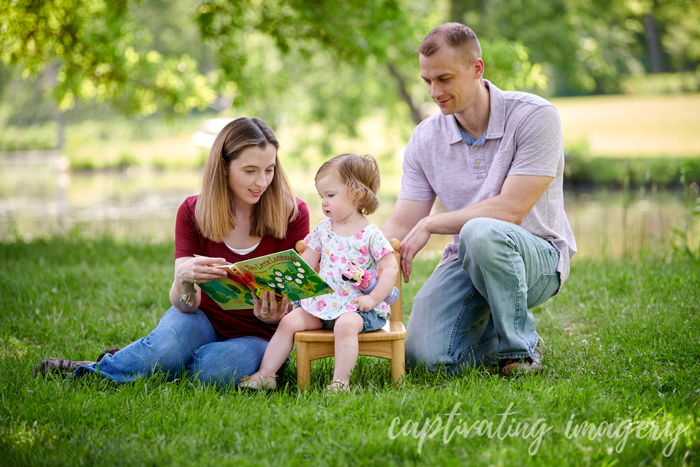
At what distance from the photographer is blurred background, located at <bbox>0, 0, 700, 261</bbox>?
7105mm

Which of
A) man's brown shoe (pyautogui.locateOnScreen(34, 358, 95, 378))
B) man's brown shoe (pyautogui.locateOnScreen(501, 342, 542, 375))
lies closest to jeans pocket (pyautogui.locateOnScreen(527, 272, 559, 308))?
man's brown shoe (pyautogui.locateOnScreen(501, 342, 542, 375))

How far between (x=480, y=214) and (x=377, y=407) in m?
1.16

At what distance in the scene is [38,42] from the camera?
696cm

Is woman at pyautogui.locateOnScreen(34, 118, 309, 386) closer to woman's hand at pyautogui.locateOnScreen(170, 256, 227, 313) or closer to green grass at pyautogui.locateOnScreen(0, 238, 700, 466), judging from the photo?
woman's hand at pyautogui.locateOnScreen(170, 256, 227, 313)

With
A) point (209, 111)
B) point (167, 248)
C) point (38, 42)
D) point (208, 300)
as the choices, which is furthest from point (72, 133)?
point (208, 300)

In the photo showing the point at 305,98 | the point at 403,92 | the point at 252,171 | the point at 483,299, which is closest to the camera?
the point at 252,171

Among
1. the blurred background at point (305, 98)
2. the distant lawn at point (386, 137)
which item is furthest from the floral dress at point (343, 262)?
the distant lawn at point (386, 137)

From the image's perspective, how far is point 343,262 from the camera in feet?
9.36

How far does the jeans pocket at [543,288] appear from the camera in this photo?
3.09 meters

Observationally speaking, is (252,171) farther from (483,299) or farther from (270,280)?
(483,299)

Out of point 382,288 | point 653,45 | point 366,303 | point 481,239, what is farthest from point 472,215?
point 653,45

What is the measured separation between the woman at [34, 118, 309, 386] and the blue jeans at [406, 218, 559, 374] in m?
0.79

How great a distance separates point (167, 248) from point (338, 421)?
457 cm

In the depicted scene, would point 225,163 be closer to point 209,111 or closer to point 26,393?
point 26,393
